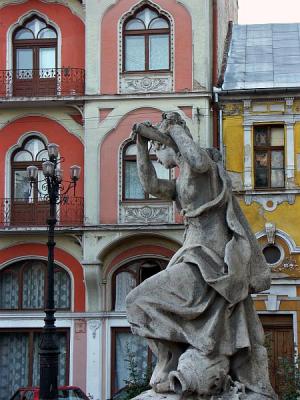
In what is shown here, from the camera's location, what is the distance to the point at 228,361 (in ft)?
19.7

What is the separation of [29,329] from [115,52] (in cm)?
742

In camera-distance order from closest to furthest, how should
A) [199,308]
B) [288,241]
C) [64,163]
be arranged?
[199,308], [288,241], [64,163]

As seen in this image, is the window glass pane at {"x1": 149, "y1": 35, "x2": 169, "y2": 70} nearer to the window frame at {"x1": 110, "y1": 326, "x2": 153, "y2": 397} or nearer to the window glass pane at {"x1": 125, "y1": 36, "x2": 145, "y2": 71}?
the window glass pane at {"x1": 125, "y1": 36, "x2": 145, "y2": 71}

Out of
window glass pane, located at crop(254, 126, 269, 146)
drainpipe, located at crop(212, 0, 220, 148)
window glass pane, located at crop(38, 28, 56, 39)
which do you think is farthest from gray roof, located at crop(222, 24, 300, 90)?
window glass pane, located at crop(38, 28, 56, 39)

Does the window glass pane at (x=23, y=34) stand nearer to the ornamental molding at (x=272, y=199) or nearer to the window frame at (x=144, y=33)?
the window frame at (x=144, y=33)

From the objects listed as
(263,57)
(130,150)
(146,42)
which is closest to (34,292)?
(130,150)

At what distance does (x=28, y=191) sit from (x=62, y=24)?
15.0 feet

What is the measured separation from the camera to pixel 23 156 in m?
25.0

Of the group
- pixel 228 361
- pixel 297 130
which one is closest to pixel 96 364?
pixel 297 130

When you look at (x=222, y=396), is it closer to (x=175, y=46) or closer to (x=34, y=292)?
(x=175, y=46)

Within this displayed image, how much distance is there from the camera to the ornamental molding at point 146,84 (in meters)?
23.9

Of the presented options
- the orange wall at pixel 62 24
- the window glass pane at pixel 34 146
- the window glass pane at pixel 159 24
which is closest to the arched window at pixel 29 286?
the window glass pane at pixel 34 146

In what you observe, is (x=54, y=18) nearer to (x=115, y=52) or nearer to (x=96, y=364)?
(x=115, y=52)

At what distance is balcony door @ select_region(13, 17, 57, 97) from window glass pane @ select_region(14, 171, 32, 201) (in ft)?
6.94
